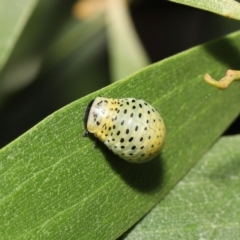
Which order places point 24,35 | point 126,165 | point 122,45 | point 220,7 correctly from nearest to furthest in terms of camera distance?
1. point 220,7
2. point 126,165
3. point 24,35
4. point 122,45

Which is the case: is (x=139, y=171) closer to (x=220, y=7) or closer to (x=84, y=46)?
(x=220, y=7)

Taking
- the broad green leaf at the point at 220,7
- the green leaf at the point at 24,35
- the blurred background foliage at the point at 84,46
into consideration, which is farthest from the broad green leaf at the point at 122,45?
the broad green leaf at the point at 220,7

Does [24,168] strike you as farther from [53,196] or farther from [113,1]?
[113,1]

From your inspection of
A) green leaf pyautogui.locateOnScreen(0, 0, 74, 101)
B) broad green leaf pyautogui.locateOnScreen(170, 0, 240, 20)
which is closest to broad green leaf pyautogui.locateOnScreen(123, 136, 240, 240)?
broad green leaf pyautogui.locateOnScreen(170, 0, 240, 20)

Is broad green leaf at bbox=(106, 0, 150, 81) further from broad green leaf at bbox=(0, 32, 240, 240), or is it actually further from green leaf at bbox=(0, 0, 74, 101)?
broad green leaf at bbox=(0, 32, 240, 240)

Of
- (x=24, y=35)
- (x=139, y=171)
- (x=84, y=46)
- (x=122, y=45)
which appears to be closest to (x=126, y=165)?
(x=139, y=171)

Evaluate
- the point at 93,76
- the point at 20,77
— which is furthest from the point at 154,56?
the point at 20,77
